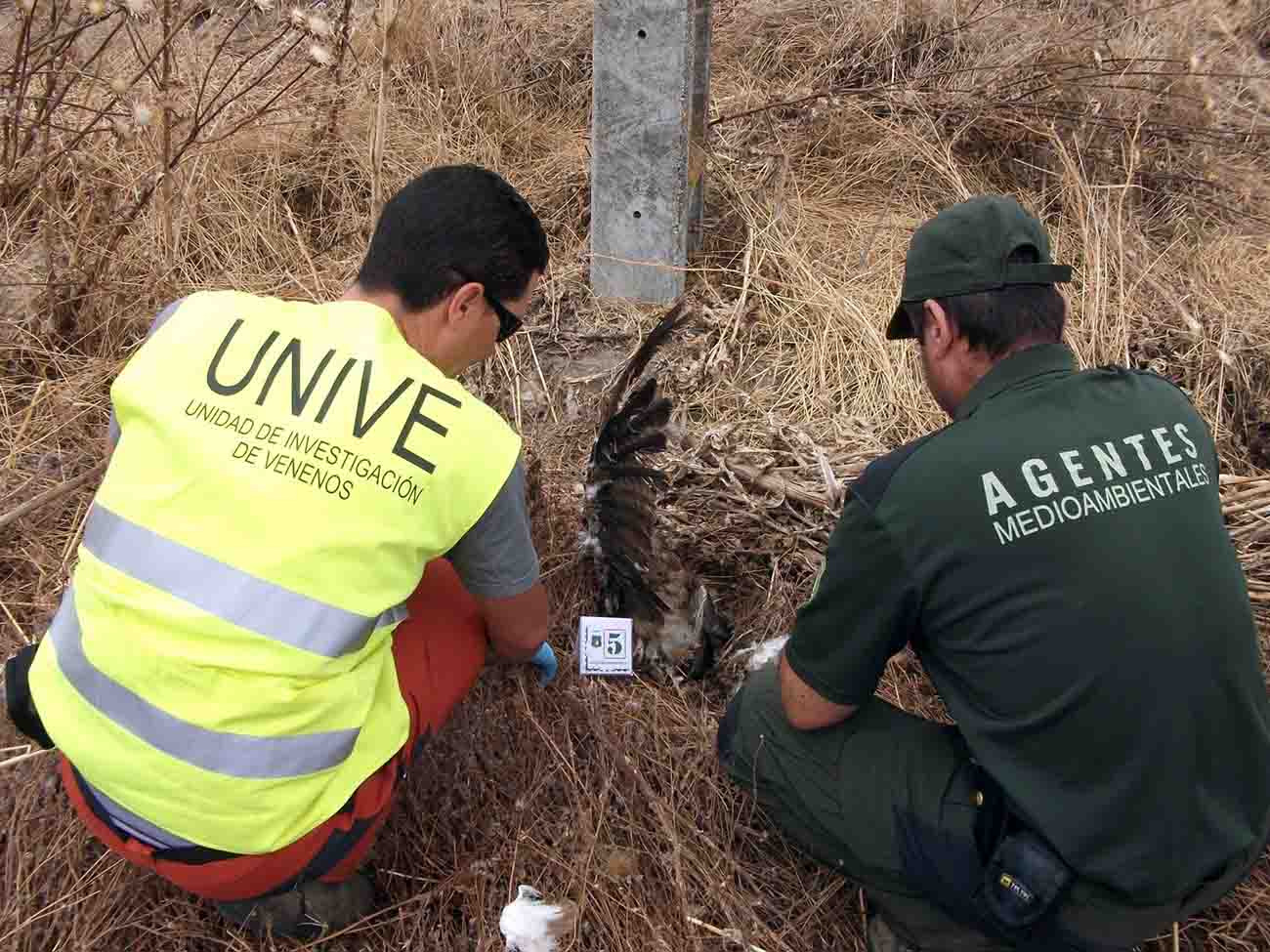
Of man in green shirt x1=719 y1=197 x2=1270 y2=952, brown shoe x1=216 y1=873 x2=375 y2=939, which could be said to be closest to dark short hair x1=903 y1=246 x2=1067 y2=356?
man in green shirt x1=719 y1=197 x2=1270 y2=952

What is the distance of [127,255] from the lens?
3.48 meters

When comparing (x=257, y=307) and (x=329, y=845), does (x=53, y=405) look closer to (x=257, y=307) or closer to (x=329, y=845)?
(x=257, y=307)

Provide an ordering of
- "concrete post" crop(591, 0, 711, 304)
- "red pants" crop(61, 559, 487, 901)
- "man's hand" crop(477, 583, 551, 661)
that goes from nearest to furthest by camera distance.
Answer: "red pants" crop(61, 559, 487, 901) < "man's hand" crop(477, 583, 551, 661) < "concrete post" crop(591, 0, 711, 304)

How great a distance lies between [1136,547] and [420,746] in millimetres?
1498

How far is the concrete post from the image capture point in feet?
10.7

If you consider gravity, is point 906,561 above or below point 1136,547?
below

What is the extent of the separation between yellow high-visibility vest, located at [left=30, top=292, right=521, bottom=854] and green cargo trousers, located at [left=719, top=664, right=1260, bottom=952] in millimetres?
922

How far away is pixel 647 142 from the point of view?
3455mm

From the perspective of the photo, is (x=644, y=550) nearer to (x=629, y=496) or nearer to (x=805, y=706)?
(x=629, y=496)

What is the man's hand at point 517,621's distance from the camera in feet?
5.81

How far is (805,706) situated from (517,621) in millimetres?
616

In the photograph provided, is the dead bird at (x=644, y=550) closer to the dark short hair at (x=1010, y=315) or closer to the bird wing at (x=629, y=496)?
the bird wing at (x=629, y=496)

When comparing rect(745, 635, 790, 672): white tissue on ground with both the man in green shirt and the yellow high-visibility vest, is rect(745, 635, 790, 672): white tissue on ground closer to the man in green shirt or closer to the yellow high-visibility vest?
the man in green shirt

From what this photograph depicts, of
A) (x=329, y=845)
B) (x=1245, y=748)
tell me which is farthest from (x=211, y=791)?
(x=1245, y=748)
